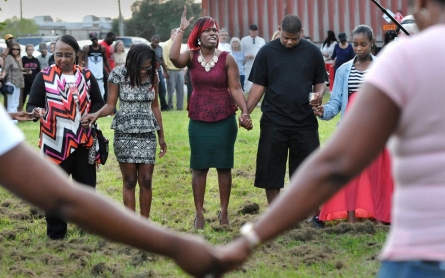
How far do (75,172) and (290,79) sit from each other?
7.41 feet

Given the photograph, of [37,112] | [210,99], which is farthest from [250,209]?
[37,112]

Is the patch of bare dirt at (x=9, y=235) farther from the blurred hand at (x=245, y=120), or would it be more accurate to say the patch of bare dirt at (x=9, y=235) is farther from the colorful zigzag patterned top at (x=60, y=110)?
the blurred hand at (x=245, y=120)

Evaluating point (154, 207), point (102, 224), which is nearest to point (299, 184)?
point (102, 224)

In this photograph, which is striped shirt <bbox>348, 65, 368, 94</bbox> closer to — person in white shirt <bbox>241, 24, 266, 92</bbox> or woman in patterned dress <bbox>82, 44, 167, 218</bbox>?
woman in patterned dress <bbox>82, 44, 167, 218</bbox>

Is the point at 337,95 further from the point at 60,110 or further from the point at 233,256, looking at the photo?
the point at 233,256

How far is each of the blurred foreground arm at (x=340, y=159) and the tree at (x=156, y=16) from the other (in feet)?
196

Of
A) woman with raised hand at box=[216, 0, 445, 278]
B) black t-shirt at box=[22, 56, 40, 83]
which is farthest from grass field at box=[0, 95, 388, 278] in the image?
black t-shirt at box=[22, 56, 40, 83]

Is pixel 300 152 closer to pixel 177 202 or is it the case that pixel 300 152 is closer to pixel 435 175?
pixel 177 202

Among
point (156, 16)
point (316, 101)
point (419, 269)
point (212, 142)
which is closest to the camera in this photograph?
point (419, 269)

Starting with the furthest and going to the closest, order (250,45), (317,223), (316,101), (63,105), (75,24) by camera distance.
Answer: (75,24) → (250,45) → (317,223) → (316,101) → (63,105)

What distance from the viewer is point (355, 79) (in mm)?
8031

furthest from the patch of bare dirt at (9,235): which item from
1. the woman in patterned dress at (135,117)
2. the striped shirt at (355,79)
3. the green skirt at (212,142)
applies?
the striped shirt at (355,79)

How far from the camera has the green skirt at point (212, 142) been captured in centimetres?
827

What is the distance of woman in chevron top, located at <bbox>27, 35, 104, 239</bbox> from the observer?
764 cm
